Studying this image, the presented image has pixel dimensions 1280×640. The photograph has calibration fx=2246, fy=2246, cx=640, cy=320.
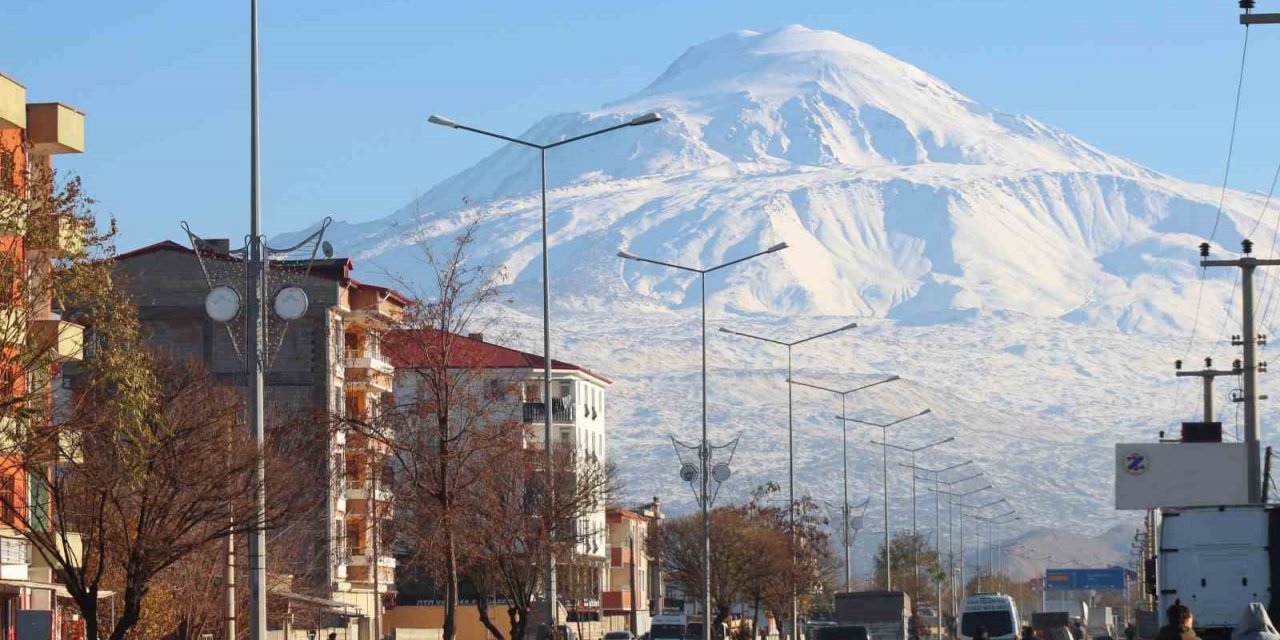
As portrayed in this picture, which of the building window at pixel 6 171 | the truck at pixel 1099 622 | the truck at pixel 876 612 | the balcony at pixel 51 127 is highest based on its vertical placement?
the balcony at pixel 51 127

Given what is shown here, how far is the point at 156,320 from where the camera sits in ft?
295

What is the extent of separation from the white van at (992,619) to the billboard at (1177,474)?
9.18 metres

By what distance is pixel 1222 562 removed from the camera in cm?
4022

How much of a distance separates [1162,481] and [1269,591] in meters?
40.2

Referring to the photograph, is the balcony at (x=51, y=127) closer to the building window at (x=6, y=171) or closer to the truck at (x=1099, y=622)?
the building window at (x=6, y=171)

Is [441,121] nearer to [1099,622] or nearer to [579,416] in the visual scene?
[579,416]

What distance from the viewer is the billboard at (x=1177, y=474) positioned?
7544 centimetres

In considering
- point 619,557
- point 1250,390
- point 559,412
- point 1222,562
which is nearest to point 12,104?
point 1222,562

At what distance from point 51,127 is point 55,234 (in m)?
18.1

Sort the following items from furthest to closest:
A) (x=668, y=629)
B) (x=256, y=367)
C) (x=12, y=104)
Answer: (x=668, y=629) < (x=12, y=104) < (x=256, y=367)

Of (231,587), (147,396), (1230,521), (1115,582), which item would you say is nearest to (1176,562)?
(1230,521)

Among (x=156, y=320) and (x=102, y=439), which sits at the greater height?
(x=156, y=320)

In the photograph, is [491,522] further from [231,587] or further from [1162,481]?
[1162,481]

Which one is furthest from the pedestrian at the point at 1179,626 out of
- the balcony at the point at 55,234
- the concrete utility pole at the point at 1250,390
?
the concrete utility pole at the point at 1250,390
